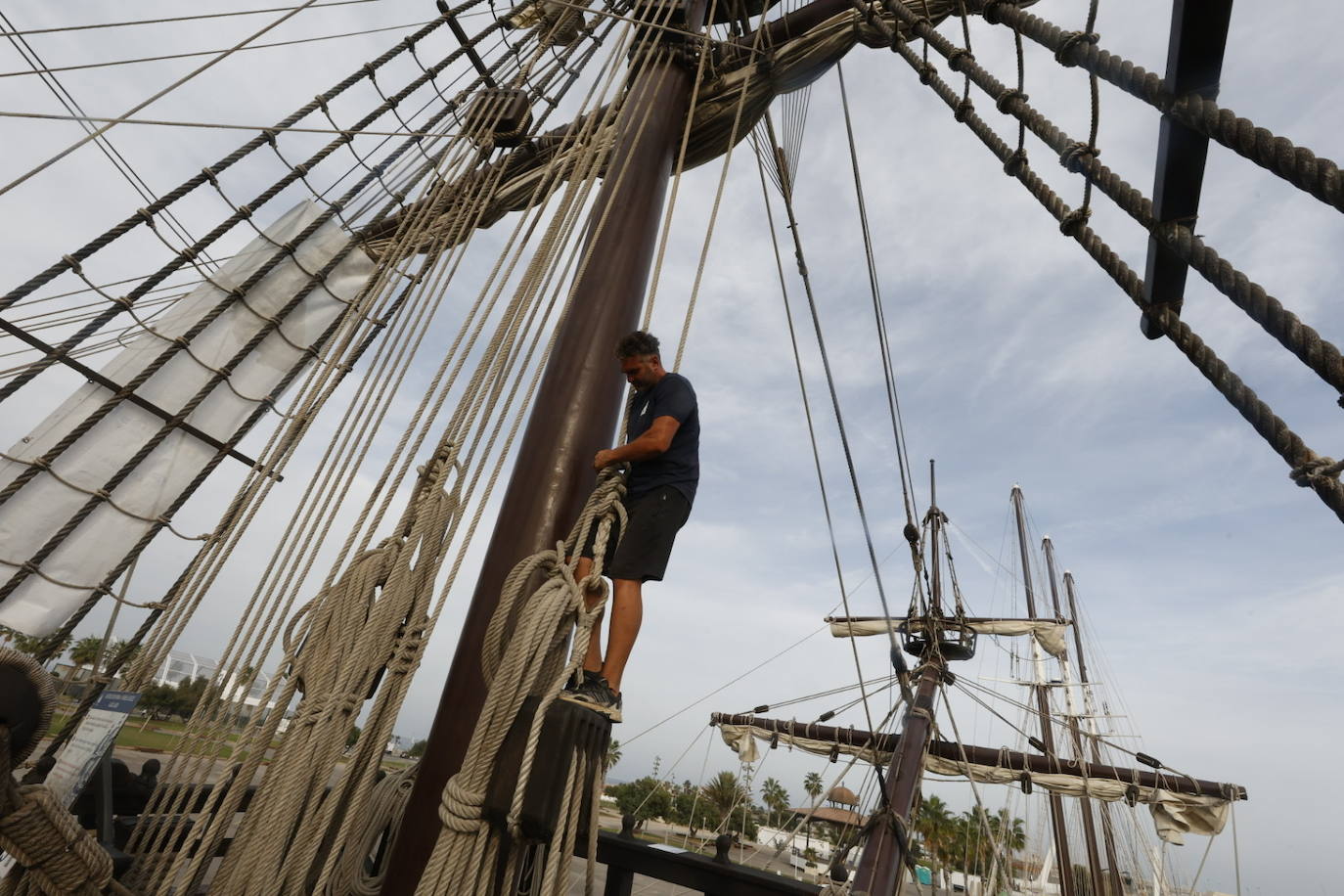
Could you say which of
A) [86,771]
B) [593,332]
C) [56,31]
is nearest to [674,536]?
[593,332]

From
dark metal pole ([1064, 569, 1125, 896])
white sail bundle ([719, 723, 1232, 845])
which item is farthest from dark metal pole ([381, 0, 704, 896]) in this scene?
dark metal pole ([1064, 569, 1125, 896])

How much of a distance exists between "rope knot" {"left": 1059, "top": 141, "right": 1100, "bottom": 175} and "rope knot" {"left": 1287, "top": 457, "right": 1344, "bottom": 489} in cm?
70

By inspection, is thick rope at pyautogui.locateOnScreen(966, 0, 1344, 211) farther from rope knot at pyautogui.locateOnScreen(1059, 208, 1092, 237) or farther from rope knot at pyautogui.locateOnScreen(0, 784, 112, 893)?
rope knot at pyautogui.locateOnScreen(0, 784, 112, 893)

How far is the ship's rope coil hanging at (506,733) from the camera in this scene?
1187 mm

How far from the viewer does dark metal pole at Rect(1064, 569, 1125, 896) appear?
14.3 meters

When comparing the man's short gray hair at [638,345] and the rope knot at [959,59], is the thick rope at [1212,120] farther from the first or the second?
the man's short gray hair at [638,345]

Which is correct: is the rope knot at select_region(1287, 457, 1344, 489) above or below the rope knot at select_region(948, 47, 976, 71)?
below

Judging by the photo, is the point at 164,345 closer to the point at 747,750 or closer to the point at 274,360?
the point at 274,360

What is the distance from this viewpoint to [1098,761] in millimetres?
18891

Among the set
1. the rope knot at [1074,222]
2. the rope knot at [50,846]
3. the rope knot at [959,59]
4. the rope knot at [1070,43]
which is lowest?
the rope knot at [50,846]

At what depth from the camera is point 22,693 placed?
911 mm

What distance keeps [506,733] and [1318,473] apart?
1278mm

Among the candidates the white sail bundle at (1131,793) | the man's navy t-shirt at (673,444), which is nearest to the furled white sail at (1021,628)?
the white sail bundle at (1131,793)

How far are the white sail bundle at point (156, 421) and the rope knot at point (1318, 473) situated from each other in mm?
5034
